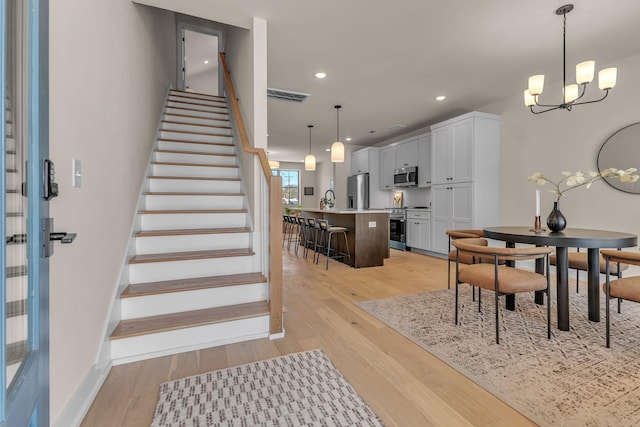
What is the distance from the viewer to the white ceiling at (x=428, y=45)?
8.40ft

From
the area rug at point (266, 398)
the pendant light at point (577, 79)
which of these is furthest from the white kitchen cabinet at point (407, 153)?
the area rug at point (266, 398)

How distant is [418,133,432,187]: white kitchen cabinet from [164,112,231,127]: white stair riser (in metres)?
3.77

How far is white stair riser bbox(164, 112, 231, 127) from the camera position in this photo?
4.34m

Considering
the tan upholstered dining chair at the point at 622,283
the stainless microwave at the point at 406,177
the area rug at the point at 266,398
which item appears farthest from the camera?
the stainless microwave at the point at 406,177

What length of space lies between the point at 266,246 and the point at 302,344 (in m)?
0.76

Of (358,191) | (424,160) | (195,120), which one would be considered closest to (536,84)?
(424,160)

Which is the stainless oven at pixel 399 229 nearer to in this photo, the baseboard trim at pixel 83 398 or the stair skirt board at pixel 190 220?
the stair skirt board at pixel 190 220

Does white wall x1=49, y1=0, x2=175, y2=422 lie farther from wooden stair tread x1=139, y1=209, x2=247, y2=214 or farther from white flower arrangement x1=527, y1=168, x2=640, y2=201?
white flower arrangement x1=527, y1=168, x2=640, y2=201

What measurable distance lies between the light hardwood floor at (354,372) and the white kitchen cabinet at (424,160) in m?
3.79

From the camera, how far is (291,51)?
10.8 feet

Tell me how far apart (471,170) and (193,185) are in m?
4.08

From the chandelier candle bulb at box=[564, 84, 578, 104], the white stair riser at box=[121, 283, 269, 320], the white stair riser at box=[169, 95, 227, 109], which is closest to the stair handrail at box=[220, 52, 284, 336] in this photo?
the white stair riser at box=[121, 283, 269, 320]

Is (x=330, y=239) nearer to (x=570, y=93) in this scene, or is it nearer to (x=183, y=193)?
(x=183, y=193)

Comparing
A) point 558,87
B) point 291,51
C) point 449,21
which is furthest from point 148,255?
point 558,87
